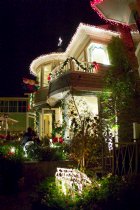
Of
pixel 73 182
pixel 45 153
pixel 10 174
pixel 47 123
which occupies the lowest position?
pixel 10 174

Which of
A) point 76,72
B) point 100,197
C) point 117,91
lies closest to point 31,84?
point 76,72

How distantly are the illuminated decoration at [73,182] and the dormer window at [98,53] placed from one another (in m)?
11.1

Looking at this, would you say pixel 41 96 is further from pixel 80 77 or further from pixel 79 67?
pixel 80 77

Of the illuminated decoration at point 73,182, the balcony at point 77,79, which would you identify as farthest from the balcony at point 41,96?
the illuminated decoration at point 73,182

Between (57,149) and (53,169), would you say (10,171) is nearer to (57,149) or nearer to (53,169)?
(53,169)

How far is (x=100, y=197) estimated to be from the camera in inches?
223

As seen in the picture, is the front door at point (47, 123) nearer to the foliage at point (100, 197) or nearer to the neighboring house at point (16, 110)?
the neighboring house at point (16, 110)

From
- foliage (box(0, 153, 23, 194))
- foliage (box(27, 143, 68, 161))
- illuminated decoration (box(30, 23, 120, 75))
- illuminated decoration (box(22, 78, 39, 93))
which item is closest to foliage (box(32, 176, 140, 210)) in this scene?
foliage (box(0, 153, 23, 194))

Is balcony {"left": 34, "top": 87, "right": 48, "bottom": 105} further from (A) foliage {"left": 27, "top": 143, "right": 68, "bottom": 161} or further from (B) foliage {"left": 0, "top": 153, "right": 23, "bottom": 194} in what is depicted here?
(B) foliage {"left": 0, "top": 153, "right": 23, "bottom": 194}

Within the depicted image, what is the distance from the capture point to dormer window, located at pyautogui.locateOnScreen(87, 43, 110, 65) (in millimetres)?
17531

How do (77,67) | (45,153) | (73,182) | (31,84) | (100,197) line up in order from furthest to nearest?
(31,84) < (77,67) < (45,153) < (73,182) < (100,197)

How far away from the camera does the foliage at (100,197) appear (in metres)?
5.10

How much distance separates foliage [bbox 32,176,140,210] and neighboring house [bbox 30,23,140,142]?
8.58 metres

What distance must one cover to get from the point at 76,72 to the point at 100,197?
1025 centimetres
